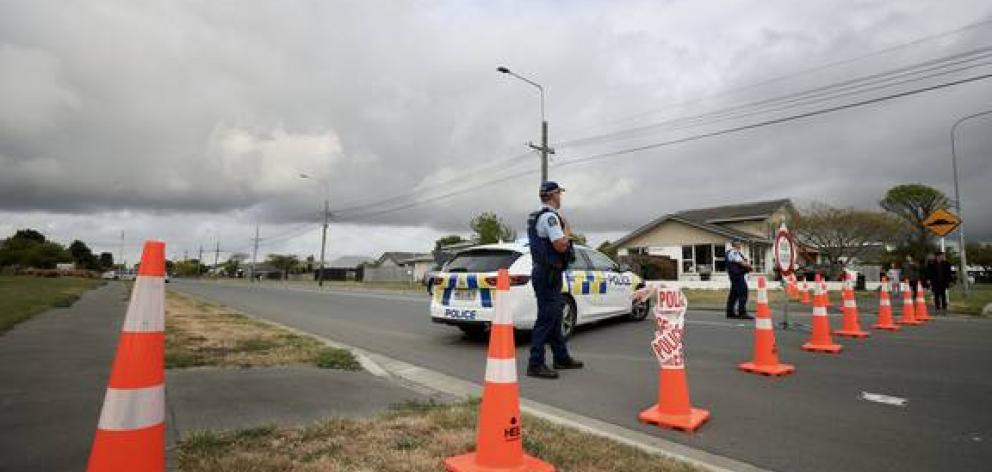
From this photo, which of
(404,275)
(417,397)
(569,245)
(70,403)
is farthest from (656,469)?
(404,275)

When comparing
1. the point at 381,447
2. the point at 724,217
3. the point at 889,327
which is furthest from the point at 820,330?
the point at 724,217

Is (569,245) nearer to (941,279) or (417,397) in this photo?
(417,397)

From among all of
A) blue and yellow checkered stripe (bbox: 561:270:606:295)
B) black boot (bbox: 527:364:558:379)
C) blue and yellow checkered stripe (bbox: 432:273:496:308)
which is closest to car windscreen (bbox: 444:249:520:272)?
blue and yellow checkered stripe (bbox: 432:273:496:308)

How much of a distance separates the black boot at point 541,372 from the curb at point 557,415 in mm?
588

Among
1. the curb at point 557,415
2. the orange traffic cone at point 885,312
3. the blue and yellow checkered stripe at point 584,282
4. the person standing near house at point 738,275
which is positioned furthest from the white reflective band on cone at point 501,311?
the orange traffic cone at point 885,312

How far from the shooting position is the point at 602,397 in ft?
16.6

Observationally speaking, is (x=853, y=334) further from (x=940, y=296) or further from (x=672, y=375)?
(x=940, y=296)

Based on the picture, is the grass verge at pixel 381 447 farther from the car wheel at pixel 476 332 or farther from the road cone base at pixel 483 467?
the car wheel at pixel 476 332

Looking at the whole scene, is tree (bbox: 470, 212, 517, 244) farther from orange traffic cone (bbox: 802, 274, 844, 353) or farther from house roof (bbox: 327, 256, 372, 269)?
house roof (bbox: 327, 256, 372, 269)

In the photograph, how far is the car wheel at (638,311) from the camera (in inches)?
434

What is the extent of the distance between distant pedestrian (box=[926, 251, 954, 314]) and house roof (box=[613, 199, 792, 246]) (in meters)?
18.0

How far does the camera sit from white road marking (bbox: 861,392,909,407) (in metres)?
4.79

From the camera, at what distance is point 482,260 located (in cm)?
834

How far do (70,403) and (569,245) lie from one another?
4460mm
